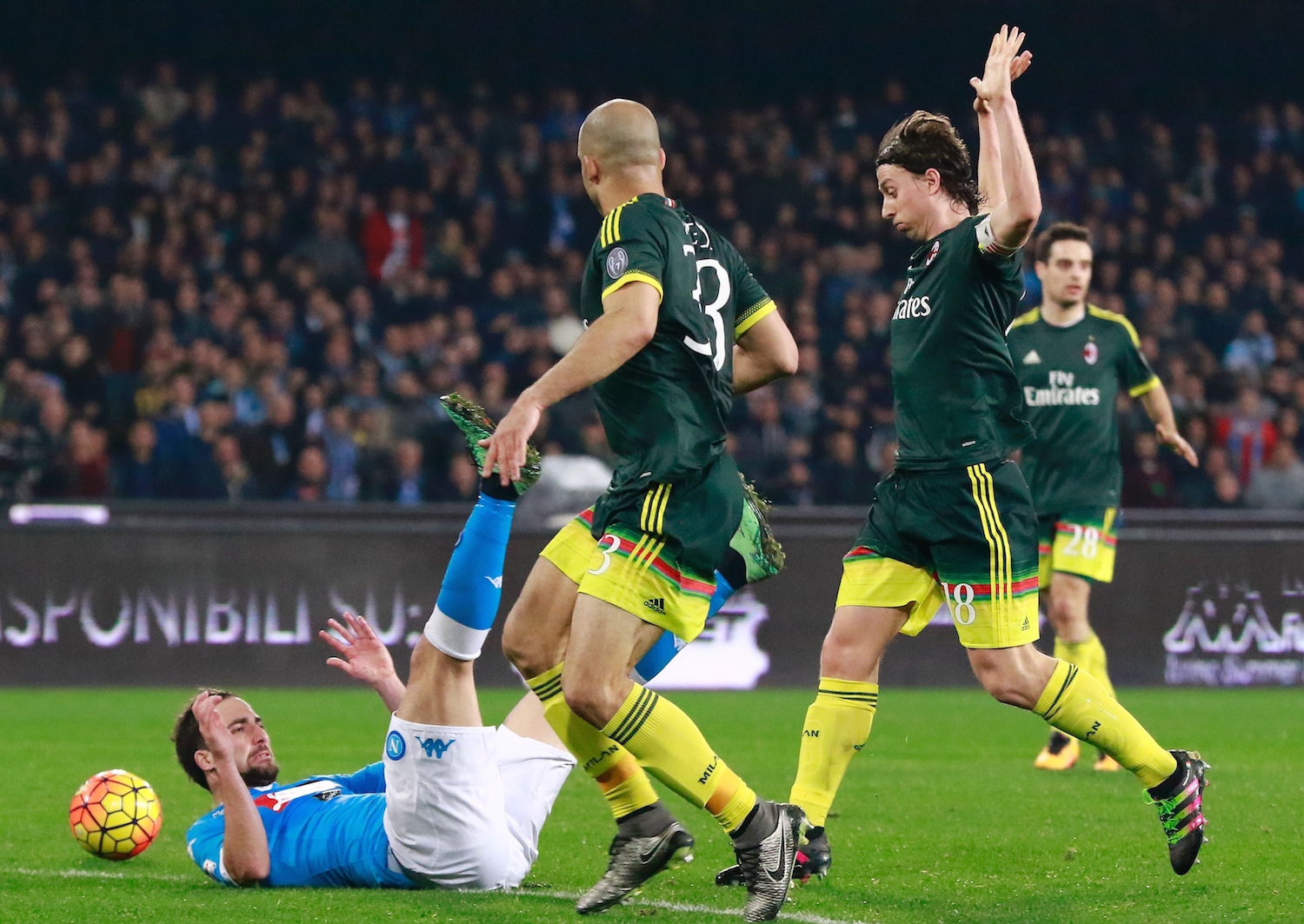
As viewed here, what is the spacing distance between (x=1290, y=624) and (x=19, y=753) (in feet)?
28.7

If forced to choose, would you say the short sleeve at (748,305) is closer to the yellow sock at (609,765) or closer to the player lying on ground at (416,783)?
the player lying on ground at (416,783)

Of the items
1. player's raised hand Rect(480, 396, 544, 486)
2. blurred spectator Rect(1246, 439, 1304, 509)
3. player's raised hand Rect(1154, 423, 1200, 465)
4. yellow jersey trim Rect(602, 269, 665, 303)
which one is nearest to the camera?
player's raised hand Rect(480, 396, 544, 486)

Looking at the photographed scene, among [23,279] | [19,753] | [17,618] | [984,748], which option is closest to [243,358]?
[23,279]

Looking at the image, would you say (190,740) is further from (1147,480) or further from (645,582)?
(1147,480)

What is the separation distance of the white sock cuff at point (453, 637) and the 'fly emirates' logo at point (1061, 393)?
464cm

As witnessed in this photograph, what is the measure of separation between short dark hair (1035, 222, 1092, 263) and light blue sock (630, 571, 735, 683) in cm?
397

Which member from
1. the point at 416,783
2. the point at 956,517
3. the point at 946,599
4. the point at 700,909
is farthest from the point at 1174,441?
the point at 416,783

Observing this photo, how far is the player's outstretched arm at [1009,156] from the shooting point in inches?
192

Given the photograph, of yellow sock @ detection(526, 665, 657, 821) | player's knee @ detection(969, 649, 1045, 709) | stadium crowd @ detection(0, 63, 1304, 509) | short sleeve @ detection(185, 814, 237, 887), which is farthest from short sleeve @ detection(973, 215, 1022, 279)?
stadium crowd @ detection(0, 63, 1304, 509)

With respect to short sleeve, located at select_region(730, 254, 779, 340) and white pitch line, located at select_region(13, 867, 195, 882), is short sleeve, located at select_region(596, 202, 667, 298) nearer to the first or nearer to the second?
short sleeve, located at select_region(730, 254, 779, 340)

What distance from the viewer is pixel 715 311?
16.3ft

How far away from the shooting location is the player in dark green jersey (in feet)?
15.3

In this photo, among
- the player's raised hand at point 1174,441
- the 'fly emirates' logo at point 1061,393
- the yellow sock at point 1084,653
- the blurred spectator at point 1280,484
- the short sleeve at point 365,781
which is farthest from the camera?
the blurred spectator at point 1280,484

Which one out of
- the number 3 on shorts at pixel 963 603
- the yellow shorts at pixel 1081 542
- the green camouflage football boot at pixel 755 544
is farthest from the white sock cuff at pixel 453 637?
the yellow shorts at pixel 1081 542
